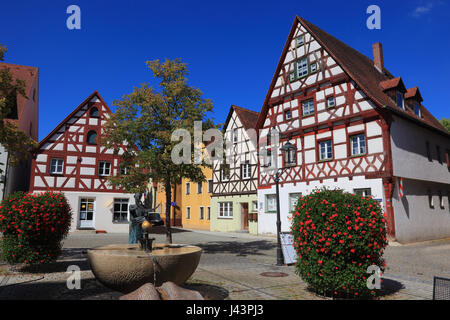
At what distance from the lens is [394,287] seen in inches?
281

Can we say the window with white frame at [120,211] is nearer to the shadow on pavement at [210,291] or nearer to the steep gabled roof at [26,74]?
the steep gabled roof at [26,74]

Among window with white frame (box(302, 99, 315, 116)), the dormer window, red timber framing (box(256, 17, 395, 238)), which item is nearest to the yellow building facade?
red timber framing (box(256, 17, 395, 238))

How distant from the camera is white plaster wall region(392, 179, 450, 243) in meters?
16.2

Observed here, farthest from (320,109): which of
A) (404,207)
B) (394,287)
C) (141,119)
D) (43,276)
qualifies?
(43,276)

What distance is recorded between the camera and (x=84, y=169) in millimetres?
23188

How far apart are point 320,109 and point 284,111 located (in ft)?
9.07

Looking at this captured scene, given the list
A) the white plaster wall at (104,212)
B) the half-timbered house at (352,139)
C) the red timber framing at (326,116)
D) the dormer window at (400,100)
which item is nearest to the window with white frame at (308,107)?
the half-timbered house at (352,139)

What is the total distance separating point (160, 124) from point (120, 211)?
A: 12681 millimetres

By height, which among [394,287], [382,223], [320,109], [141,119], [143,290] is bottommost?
[394,287]

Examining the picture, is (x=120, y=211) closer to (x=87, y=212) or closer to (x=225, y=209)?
(x=87, y=212)

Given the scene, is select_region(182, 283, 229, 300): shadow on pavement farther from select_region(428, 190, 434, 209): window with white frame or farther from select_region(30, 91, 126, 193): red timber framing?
select_region(428, 190, 434, 209): window with white frame

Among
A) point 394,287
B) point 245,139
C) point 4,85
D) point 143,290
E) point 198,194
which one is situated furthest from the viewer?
point 198,194

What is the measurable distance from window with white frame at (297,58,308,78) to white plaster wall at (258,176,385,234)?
22.4ft
